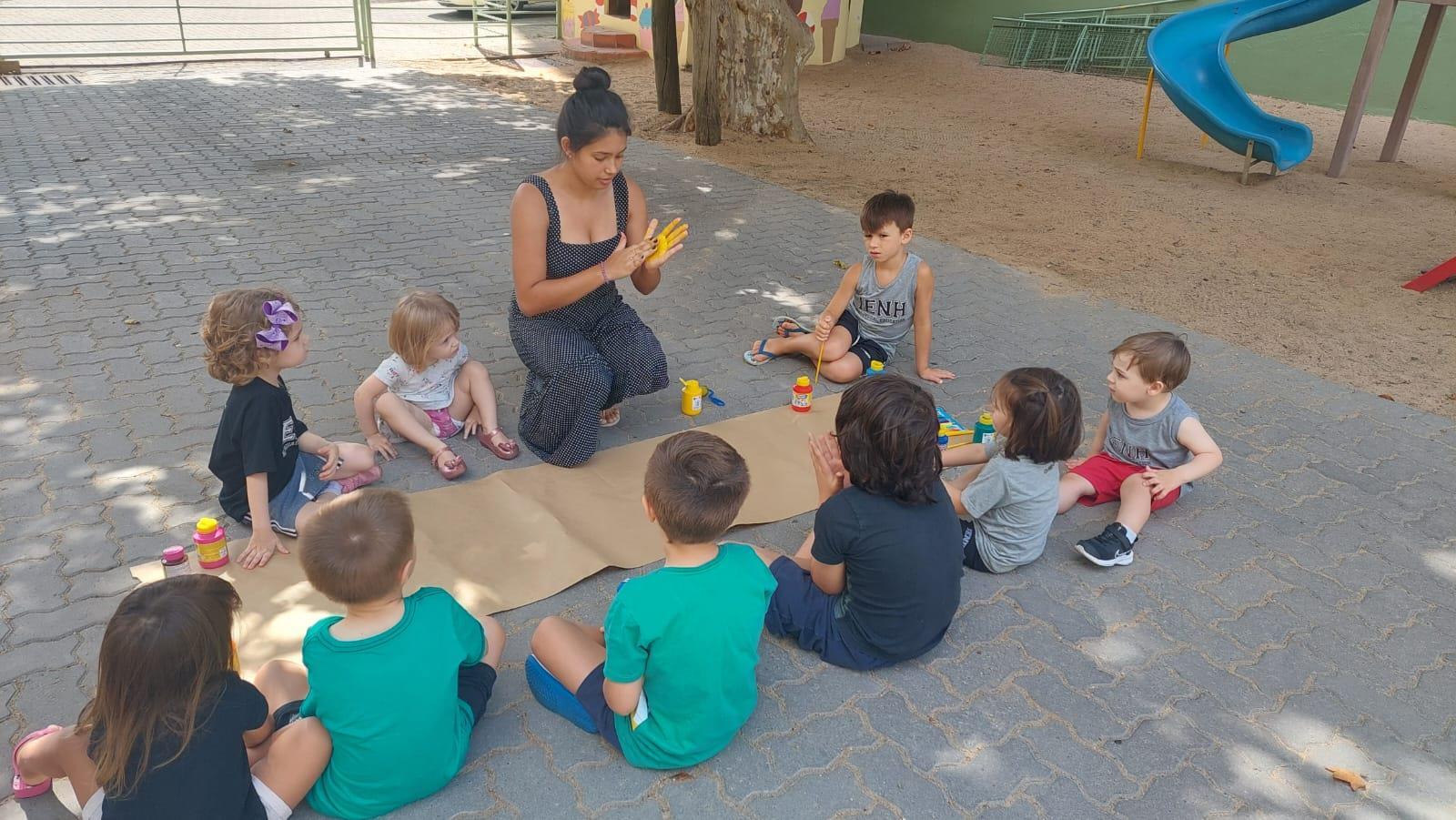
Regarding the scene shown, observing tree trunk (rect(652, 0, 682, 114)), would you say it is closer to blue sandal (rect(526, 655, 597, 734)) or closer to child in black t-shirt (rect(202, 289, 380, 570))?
child in black t-shirt (rect(202, 289, 380, 570))

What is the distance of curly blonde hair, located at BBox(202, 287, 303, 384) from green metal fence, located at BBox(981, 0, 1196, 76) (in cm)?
1365

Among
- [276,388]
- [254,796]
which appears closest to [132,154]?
[276,388]

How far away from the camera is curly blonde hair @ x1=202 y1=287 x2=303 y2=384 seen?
10.2ft

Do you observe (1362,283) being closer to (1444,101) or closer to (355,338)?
(355,338)

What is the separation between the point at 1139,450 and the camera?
3.79 m

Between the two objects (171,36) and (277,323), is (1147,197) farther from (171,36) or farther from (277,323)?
(171,36)

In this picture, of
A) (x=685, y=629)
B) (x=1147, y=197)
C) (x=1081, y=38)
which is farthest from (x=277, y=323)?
(x=1081, y=38)

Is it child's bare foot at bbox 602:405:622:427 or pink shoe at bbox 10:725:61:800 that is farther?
child's bare foot at bbox 602:405:622:427

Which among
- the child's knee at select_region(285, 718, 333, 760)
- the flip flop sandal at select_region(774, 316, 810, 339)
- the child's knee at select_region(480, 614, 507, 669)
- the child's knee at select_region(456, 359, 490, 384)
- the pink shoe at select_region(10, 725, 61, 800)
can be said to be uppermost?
the child's knee at select_region(456, 359, 490, 384)

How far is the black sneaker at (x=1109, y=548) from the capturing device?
11.3 feet

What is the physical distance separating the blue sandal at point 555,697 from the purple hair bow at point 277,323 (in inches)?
52.3

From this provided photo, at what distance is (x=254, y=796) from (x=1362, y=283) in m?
7.37

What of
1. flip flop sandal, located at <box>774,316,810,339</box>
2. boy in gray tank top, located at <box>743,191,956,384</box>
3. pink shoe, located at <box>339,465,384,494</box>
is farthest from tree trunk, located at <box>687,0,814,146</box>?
pink shoe, located at <box>339,465,384,494</box>

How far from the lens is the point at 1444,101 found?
39.4 feet
